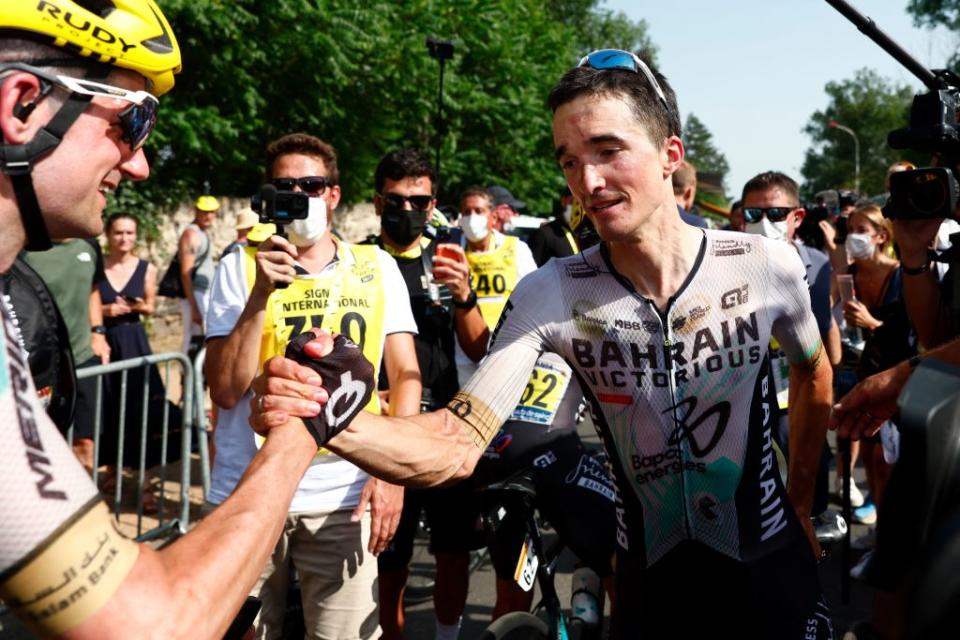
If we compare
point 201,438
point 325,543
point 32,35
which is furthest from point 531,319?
point 201,438

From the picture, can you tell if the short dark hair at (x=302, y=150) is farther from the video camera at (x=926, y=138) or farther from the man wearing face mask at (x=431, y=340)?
the video camera at (x=926, y=138)

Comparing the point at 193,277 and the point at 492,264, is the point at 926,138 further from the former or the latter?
the point at 193,277

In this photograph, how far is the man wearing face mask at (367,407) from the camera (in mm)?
3234

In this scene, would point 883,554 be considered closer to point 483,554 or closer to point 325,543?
point 325,543

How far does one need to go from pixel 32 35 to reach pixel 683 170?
15.8ft

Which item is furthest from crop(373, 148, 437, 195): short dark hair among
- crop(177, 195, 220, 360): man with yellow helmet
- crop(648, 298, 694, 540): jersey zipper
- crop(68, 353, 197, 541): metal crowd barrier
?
crop(177, 195, 220, 360): man with yellow helmet

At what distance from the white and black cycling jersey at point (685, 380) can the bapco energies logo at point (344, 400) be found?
50 cm

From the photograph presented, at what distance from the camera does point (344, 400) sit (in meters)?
2.01

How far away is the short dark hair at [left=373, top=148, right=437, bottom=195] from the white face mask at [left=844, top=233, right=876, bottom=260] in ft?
11.1

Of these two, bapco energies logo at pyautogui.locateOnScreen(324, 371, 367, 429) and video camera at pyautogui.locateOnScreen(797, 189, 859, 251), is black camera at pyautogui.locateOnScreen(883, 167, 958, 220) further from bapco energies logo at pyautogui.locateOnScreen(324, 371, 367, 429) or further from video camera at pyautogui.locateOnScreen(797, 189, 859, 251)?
video camera at pyautogui.locateOnScreen(797, 189, 859, 251)

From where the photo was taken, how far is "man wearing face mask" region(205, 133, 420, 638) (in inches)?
127

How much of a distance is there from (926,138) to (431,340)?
2.64 meters

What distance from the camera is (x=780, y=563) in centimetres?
244

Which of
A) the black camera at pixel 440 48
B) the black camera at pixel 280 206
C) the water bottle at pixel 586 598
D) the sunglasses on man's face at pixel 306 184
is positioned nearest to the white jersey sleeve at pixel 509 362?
the black camera at pixel 280 206
